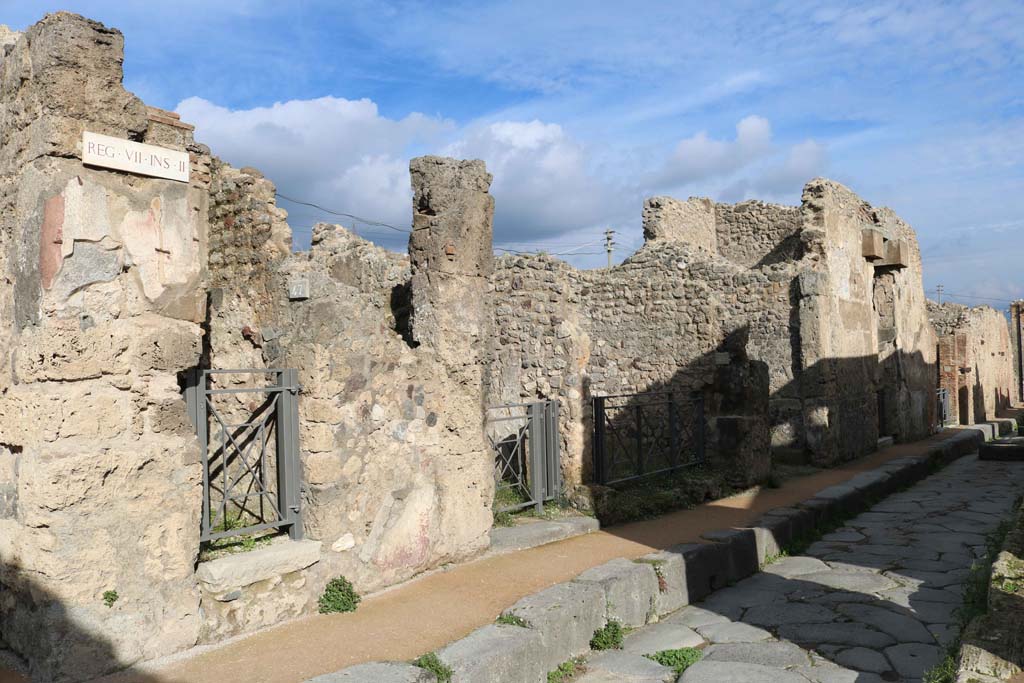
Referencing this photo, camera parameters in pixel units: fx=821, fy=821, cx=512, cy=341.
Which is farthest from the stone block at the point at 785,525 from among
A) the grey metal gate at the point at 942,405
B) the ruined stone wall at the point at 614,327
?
the grey metal gate at the point at 942,405

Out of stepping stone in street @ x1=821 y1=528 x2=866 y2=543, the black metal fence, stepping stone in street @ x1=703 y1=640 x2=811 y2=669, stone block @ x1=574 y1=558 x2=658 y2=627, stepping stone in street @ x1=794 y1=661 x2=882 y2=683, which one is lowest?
stepping stone in street @ x1=794 y1=661 x2=882 y2=683

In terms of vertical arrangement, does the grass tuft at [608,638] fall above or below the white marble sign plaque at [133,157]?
below

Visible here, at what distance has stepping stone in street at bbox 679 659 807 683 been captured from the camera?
436 centimetres

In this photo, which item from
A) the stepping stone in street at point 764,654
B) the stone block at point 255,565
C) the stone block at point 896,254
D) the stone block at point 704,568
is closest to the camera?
the stone block at point 255,565

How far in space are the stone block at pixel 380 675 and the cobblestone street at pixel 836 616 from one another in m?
1.28

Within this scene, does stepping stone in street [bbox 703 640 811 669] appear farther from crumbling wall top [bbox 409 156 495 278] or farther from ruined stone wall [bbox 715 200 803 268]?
ruined stone wall [bbox 715 200 803 268]

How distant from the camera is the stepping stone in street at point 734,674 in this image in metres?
4.36

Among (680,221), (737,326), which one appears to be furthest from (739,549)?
(680,221)

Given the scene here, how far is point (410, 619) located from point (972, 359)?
20324 millimetres

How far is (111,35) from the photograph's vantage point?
4.01 metres

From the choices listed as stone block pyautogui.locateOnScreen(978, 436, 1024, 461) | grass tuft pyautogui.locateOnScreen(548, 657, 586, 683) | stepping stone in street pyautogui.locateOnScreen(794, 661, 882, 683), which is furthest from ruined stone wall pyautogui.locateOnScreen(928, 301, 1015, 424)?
grass tuft pyautogui.locateOnScreen(548, 657, 586, 683)

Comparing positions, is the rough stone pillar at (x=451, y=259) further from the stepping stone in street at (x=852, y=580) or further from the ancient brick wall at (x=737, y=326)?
the stepping stone in street at (x=852, y=580)

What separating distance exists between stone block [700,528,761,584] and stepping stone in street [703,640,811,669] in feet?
5.08

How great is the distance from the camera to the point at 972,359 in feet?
68.1
